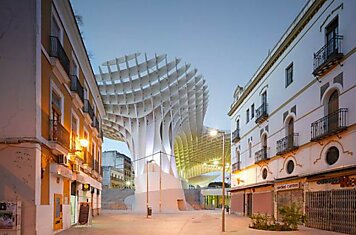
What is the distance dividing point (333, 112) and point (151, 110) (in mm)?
45525

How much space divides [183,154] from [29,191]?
88215 mm

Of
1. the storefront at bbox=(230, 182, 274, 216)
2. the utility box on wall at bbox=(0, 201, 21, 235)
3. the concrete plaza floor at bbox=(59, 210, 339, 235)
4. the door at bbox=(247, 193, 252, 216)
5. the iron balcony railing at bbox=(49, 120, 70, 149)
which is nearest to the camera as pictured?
the utility box on wall at bbox=(0, 201, 21, 235)

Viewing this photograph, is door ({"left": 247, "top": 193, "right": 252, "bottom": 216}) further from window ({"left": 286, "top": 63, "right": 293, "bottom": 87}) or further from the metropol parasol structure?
the metropol parasol structure

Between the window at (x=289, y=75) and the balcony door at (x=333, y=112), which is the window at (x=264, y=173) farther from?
the balcony door at (x=333, y=112)

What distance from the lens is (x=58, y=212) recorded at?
19.3 metres

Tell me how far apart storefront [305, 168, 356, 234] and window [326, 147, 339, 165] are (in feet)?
2.31

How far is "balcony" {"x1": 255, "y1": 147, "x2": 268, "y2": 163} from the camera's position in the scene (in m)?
33.2

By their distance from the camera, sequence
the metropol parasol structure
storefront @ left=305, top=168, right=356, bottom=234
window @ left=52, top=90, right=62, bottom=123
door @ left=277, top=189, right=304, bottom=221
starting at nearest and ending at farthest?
storefront @ left=305, top=168, right=356, bottom=234 < window @ left=52, top=90, right=62, bottom=123 < door @ left=277, top=189, right=304, bottom=221 < the metropol parasol structure

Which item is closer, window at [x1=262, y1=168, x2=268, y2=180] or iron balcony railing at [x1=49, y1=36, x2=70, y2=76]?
iron balcony railing at [x1=49, y1=36, x2=70, y2=76]

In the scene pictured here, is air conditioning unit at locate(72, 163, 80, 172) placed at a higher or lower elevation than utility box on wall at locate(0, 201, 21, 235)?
higher

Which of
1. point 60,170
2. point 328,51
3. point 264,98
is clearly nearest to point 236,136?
point 264,98

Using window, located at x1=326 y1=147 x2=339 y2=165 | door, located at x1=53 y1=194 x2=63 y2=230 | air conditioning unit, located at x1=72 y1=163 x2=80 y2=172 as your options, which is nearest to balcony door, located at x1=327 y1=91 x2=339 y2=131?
window, located at x1=326 y1=147 x2=339 y2=165

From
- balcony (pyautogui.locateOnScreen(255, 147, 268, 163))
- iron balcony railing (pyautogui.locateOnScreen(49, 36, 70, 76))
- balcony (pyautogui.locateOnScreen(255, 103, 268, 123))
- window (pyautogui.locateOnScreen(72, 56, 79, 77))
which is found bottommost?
balcony (pyautogui.locateOnScreen(255, 147, 268, 163))

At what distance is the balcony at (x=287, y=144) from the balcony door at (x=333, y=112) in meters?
4.76
